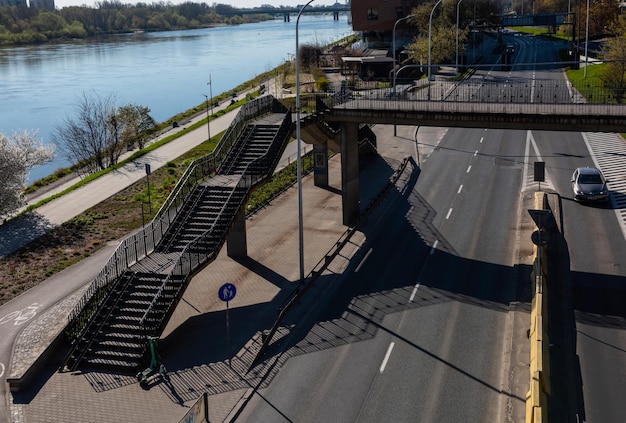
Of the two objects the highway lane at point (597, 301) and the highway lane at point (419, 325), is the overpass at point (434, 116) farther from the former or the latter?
the highway lane at point (597, 301)

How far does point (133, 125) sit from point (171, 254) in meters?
43.1

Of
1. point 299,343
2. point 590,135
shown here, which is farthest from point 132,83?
point 299,343

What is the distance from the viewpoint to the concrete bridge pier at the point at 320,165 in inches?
1764

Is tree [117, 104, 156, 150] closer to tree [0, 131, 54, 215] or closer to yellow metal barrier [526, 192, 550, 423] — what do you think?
tree [0, 131, 54, 215]

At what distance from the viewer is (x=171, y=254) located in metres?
27.0

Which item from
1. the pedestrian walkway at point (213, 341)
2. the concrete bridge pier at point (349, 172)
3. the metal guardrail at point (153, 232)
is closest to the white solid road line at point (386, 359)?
the pedestrian walkway at point (213, 341)

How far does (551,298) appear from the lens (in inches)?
1045

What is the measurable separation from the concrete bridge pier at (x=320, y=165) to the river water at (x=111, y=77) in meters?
34.1

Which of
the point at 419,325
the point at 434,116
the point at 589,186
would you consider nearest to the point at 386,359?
the point at 419,325

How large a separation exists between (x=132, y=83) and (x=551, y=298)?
10671 cm

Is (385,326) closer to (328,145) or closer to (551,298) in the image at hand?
(551,298)

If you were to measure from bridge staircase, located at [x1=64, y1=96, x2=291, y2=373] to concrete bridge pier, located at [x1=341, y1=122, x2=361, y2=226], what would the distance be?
3928mm

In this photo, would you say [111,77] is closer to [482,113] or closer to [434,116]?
[434,116]

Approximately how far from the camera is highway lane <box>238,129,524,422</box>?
19641 mm
